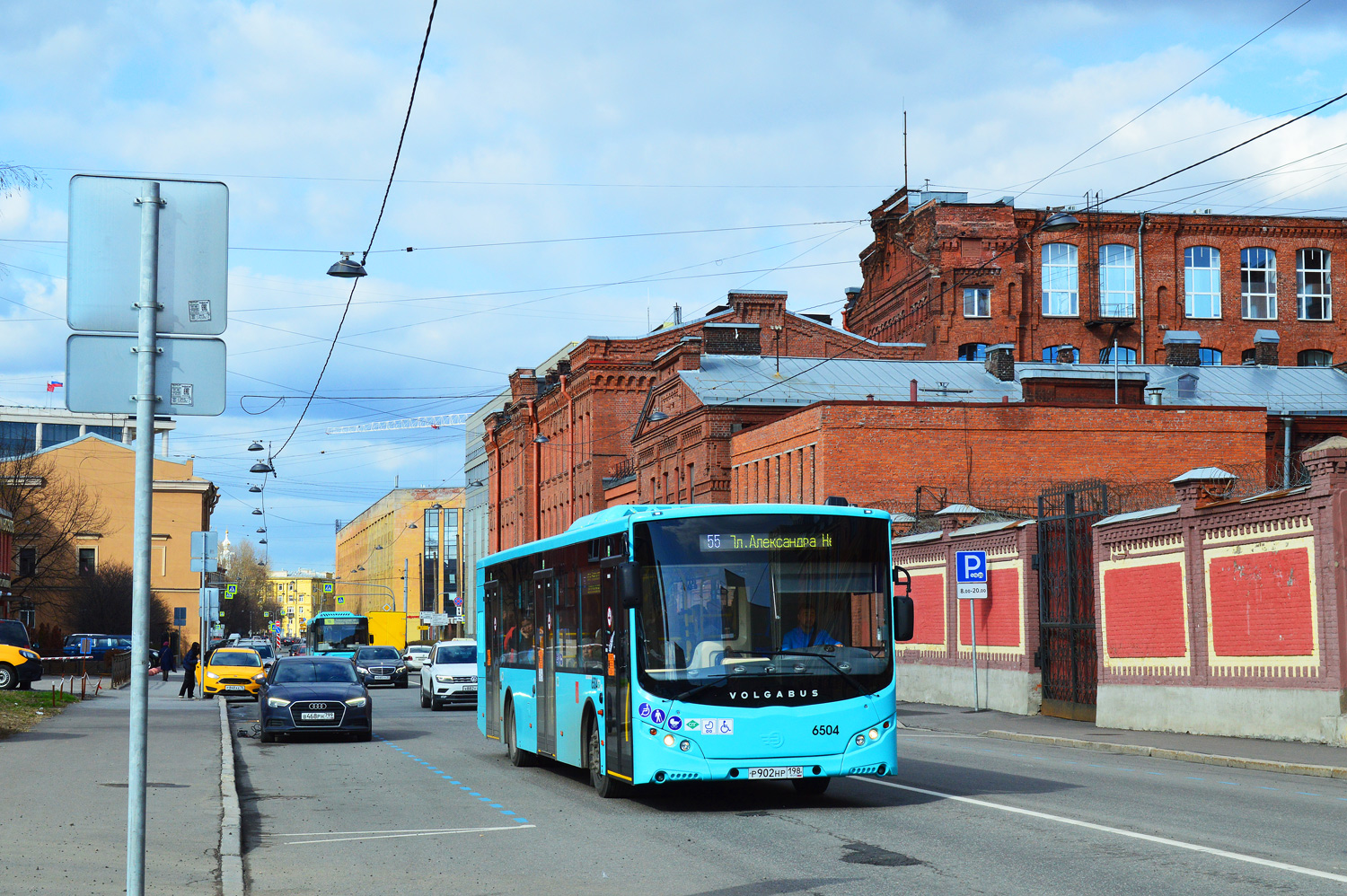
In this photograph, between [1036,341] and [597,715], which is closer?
[597,715]

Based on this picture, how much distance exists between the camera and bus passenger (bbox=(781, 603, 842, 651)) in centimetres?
1378

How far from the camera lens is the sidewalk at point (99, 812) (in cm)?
984

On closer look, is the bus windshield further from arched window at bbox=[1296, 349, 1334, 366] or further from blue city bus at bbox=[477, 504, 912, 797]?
arched window at bbox=[1296, 349, 1334, 366]

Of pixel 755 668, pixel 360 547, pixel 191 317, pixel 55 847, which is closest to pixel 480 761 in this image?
pixel 755 668

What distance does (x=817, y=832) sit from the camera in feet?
39.8

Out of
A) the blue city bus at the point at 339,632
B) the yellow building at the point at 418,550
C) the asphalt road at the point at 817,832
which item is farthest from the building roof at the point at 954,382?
the yellow building at the point at 418,550

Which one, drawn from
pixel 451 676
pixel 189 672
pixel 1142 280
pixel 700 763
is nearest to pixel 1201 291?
pixel 1142 280

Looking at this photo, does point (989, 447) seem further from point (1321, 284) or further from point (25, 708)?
point (1321, 284)

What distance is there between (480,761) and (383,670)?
3315 cm

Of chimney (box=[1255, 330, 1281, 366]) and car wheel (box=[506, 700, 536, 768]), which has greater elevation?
chimney (box=[1255, 330, 1281, 366])

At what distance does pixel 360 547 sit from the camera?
169750 millimetres

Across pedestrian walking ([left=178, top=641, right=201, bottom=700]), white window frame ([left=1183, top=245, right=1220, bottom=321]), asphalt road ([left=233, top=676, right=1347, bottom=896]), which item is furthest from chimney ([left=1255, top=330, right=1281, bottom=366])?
asphalt road ([left=233, top=676, right=1347, bottom=896])

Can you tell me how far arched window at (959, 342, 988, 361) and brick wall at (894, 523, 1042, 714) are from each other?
2978 cm

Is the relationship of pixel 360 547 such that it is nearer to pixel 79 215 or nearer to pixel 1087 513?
pixel 1087 513
